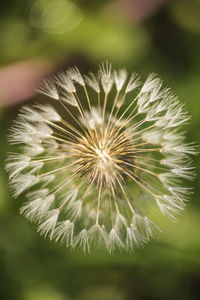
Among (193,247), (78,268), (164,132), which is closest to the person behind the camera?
(164,132)

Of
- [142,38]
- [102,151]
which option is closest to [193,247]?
[102,151]

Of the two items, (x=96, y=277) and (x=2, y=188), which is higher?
(x=2, y=188)

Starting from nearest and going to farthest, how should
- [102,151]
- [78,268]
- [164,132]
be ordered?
[102,151] < [164,132] < [78,268]

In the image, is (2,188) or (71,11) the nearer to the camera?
(2,188)

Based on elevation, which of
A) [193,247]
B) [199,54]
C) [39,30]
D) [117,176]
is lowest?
[193,247]

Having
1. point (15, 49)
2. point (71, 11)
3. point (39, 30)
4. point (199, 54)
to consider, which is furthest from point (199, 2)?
point (15, 49)

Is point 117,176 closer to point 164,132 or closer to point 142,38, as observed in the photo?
point 164,132

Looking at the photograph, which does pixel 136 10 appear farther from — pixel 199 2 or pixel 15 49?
pixel 15 49
